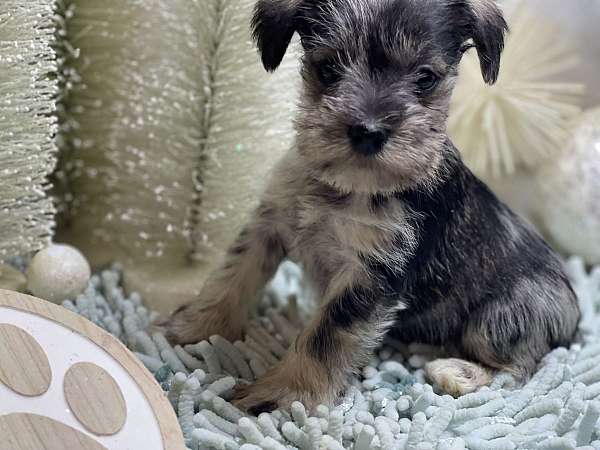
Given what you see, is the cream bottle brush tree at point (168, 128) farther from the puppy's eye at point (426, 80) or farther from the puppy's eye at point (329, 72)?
the puppy's eye at point (426, 80)

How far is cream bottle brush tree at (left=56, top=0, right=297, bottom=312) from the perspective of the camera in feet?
8.09

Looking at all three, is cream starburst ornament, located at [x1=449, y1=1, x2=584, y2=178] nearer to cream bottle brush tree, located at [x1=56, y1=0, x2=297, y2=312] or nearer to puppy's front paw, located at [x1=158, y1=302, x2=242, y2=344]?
cream bottle brush tree, located at [x1=56, y1=0, x2=297, y2=312]

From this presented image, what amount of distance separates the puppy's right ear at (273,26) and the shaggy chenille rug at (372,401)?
31.1 inches

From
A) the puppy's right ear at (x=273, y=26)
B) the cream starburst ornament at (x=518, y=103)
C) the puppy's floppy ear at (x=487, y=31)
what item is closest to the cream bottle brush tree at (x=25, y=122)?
the puppy's right ear at (x=273, y=26)

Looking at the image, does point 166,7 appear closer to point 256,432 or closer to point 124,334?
point 124,334

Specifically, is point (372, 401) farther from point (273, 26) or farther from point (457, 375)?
point (273, 26)

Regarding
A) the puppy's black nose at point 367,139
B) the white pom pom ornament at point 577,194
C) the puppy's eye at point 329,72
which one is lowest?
the white pom pom ornament at point 577,194

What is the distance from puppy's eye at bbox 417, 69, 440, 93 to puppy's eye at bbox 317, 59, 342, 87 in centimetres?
19

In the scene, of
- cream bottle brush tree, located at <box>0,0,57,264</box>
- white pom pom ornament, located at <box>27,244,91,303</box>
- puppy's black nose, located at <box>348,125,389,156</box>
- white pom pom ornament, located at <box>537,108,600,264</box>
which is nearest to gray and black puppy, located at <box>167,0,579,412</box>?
puppy's black nose, located at <box>348,125,389,156</box>

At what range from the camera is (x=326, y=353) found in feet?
6.65

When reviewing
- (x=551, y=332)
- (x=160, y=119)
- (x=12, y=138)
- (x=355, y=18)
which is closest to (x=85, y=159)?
(x=160, y=119)

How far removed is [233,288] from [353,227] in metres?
0.47

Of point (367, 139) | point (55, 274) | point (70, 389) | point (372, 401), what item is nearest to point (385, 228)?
point (367, 139)

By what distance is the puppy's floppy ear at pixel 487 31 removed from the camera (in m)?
1.93
